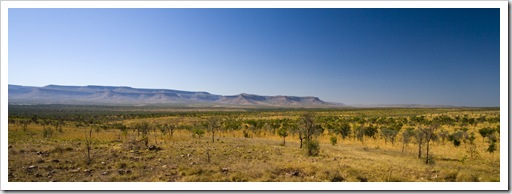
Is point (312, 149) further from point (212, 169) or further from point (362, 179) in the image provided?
point (212, 169)

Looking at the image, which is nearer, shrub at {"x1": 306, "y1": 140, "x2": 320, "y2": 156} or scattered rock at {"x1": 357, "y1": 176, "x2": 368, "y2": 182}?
scattered rock at {"x1": 357, "y1": 176, "x2": 368, "y2": 182}

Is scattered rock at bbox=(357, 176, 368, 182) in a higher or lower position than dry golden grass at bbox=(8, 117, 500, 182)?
lower

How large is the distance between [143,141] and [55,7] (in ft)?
24.1

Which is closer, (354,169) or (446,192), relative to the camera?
(446,192)

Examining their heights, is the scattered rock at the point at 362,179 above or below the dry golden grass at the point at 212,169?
below

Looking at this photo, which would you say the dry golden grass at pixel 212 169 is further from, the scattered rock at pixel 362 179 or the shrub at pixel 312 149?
the shrub at pixel 312 149

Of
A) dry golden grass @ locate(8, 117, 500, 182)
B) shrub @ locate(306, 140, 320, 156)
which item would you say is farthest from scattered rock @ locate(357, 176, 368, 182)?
shrub @ locate(306, 140, 320, 156)

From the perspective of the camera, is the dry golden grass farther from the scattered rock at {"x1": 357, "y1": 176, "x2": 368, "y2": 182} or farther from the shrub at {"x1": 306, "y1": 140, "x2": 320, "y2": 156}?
the shrub at {"x1": 306, "y1": 140, "x2": 320, "y2": 156}

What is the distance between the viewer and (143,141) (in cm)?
1376

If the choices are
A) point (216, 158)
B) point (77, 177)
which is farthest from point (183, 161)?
point (77, 177)

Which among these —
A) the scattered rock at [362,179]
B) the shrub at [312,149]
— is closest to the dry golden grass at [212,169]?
the scattered rock at [362,179]

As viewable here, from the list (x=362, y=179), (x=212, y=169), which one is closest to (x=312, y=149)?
(x=362, y=179)

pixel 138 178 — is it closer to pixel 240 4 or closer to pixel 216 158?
pixel 216 158

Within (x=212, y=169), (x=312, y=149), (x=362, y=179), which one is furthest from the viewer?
(x=312, y=149)
